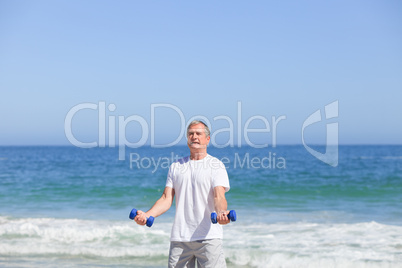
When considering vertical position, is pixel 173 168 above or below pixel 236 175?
above

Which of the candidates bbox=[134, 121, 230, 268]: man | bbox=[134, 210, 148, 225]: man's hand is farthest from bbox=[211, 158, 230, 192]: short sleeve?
bbox=[134, 210, 148, 225]: man's hand

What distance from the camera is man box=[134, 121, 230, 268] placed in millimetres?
3506

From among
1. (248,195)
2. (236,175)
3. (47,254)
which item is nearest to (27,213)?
(47,254)

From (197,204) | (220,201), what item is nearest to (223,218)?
(220,201)

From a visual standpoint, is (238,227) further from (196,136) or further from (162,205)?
(196,136)

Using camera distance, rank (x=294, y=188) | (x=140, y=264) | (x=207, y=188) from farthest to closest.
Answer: (x=294, y=188) → (x=140, y=264) → (x=207, y=188)

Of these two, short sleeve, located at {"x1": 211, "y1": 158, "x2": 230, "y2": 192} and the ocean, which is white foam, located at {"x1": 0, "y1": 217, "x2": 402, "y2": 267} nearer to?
the ocean

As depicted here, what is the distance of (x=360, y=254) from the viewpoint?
802cm

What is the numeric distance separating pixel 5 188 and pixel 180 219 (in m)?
17.9

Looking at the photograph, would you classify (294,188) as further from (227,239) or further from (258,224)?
(227,239)

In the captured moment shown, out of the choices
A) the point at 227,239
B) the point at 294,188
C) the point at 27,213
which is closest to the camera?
the point at 227,239

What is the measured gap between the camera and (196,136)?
359 cm

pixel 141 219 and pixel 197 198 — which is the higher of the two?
pixel 197 198

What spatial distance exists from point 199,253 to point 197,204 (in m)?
0.36
